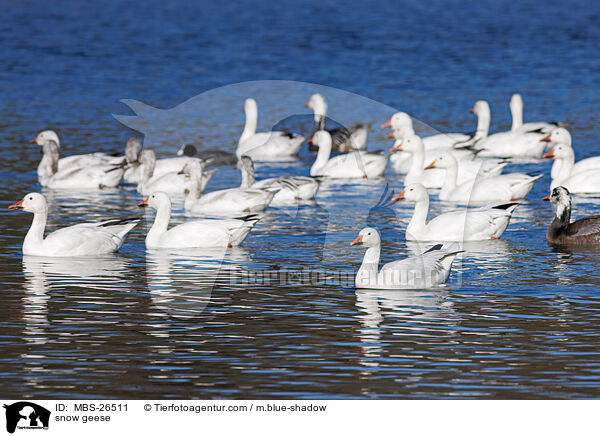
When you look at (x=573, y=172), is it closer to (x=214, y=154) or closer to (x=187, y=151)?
(x=214, y=154)

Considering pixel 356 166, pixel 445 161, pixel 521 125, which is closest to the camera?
pixel 445 161

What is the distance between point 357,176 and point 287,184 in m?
2.99

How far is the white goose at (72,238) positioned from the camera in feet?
47.5

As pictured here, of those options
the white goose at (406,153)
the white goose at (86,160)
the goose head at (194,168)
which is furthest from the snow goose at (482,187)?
the white goose at (86,160)

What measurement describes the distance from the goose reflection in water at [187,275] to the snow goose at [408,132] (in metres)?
7.83

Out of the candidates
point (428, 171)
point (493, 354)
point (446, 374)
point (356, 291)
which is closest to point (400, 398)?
point (446, 374)

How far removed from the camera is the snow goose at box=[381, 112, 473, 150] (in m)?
22.3

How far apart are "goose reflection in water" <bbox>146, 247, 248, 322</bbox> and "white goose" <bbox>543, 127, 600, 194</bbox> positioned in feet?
22.7

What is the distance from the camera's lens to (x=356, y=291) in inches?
497

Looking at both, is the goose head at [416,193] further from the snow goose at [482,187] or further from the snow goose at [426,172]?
the snow goose at [426,172]

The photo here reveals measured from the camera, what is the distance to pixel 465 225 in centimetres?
1555

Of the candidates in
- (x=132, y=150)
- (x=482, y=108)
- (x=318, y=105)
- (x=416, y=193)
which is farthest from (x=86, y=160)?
(x=482, y=108)

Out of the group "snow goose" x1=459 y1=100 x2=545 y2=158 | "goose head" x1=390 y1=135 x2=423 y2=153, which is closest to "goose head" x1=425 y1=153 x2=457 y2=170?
"goose head" x1=390 y1=135 x2=423 y2=153
